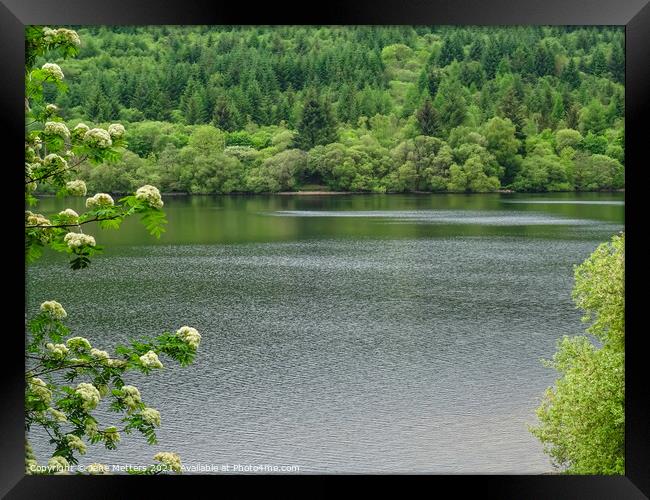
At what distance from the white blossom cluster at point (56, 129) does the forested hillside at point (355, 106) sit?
133 ft

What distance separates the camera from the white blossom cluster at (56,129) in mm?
3855

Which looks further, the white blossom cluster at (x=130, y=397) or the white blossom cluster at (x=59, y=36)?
the white blossom cluster at (x=130, y=397)

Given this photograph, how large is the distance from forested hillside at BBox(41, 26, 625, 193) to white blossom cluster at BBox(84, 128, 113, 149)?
40.8m

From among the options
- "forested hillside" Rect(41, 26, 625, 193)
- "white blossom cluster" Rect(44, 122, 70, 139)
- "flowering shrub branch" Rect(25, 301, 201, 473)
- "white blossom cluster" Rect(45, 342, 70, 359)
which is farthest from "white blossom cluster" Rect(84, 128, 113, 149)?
"forested hillside" Rect(41, 26, 625, 193)

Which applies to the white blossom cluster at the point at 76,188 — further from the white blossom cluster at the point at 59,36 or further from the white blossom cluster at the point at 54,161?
the white blossom cluster at the point at 59,36

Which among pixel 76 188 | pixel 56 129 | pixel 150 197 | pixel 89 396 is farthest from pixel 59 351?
pixel 150 197

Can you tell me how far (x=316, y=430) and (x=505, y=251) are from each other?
53.1 feet

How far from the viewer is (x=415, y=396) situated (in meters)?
22.4

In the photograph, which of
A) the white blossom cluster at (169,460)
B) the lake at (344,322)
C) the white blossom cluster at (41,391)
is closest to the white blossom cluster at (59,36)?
the white blossom cluster at (41,391)

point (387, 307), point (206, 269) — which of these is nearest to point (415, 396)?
point (387, 307)

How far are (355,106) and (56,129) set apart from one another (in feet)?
167

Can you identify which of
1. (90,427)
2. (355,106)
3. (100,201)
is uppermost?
(355,106)

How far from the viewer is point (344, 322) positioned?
27.5 m

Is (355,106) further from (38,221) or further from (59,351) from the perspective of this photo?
(38,221)
